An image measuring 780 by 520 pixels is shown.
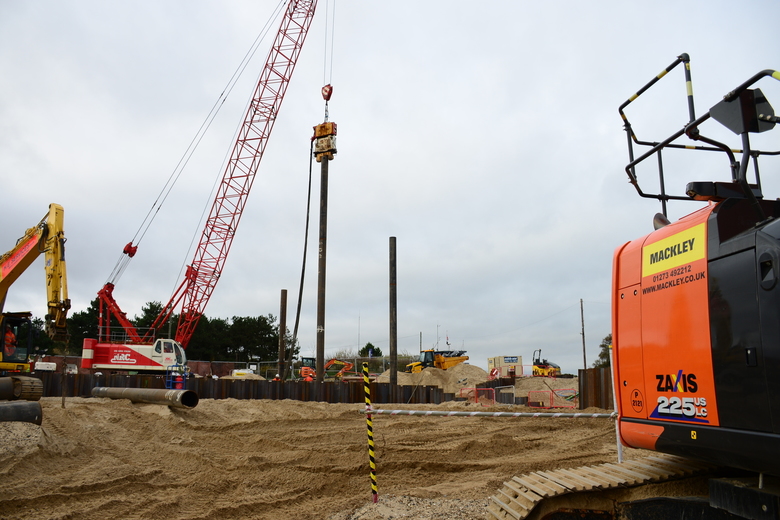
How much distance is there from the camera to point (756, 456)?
10.0 ft

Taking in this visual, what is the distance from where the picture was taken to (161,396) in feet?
48.8

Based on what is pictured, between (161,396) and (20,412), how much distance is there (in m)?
5.43

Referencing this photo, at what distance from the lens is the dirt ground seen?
7.34 m

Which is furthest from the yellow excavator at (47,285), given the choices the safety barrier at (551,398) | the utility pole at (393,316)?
the safety barrier at (551,398)

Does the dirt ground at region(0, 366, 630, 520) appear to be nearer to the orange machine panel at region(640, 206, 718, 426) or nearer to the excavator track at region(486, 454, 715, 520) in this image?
the excavator track at region(486, 454, 715, 520)

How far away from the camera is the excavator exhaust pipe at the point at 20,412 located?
9.34 meters

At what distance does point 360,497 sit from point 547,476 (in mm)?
3766

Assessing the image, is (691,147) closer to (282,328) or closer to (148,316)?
(282,328)

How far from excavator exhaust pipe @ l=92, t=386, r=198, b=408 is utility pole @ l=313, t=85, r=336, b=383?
26.9 ft

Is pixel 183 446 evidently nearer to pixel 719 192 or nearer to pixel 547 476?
pixel 547 476

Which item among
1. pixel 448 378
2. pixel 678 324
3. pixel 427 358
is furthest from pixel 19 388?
pixel 427 358

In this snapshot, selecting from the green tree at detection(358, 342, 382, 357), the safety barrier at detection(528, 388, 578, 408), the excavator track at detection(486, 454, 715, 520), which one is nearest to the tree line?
the green tree at detection(358, 342, 382, 357)

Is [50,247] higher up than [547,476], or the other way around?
[50,247]

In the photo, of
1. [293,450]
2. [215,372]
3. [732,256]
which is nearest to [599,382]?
[293,450]
